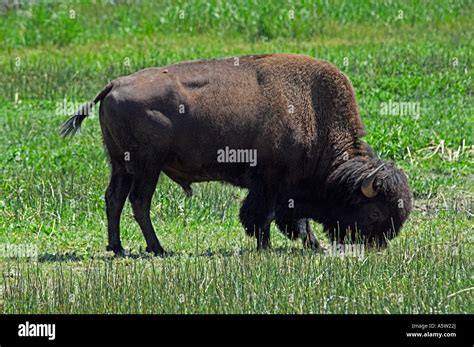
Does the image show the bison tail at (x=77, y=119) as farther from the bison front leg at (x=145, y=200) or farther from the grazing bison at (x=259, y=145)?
the bison front leg at (x=145, y=200)

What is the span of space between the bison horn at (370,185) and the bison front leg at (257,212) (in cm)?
100

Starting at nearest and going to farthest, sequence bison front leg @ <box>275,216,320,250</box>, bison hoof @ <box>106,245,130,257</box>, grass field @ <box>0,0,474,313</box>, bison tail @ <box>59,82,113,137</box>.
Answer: grass field @ <box>0,0,474,313</box> < bison hoof @ <box>106,245,130,257</box> < bison tail @ <box>59,82,113,137</box> < bison front leg @ <box>275,216,320,250</box>

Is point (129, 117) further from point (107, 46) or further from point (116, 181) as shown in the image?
point (107, 46)

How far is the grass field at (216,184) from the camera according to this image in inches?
393

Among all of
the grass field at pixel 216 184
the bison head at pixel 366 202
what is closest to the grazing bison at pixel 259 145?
the bison head at pixel 366 202

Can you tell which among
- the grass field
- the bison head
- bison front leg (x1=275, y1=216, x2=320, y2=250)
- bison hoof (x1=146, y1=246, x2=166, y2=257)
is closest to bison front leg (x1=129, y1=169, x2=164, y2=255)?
bison hoof (x1=146, y1=246, x2=166, y2=257)

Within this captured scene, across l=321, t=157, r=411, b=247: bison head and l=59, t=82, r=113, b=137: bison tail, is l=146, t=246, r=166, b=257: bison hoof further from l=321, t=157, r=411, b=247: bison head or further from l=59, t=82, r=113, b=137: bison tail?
l=321, t=157, r=411, b=247: bison head

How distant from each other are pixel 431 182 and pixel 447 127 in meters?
2.65

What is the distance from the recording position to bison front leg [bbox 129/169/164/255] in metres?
12.0

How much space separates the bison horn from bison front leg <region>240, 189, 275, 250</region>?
3.27ft

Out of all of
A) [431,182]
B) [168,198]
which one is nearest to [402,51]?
[431,182]

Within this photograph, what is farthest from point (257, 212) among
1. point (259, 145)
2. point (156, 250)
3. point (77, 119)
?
point (77, 119)

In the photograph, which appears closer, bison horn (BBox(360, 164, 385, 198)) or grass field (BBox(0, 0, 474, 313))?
grass field (BBox(0, 0, 474, 313))

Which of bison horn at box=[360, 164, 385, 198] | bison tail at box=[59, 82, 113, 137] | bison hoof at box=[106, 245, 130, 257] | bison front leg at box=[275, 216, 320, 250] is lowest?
bison hoof at box=[106, 245, 130, 257]
